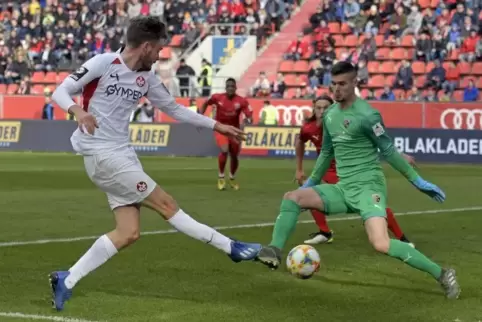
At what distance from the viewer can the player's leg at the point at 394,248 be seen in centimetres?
910

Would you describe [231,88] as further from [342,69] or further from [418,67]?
[418,67]

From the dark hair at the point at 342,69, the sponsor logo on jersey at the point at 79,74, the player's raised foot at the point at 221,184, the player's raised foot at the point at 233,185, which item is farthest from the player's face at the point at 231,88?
the sponsor logo on jersey at the point at 79,74

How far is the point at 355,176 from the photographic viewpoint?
376 inches

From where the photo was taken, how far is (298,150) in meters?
13.5

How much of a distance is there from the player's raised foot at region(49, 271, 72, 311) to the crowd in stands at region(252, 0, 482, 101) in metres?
26.2

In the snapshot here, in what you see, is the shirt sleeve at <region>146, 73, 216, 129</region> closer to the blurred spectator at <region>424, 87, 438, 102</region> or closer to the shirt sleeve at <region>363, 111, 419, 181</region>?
the shirt sleeve at <region>363, 111, 419, 181</region>

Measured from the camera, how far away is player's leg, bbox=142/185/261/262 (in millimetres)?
8805

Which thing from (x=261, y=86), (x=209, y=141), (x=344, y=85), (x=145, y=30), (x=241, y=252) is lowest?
(x=209, y=141)

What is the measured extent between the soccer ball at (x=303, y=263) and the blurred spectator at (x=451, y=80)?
1001 inches

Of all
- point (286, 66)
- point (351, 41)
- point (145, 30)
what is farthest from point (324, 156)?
point (286, 66)

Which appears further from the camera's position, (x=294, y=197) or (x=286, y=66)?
(x=286, y=66)

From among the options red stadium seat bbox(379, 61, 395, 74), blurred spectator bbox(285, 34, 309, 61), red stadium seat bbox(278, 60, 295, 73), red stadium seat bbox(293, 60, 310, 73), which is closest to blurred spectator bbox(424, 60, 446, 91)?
red stadium seat bbox(379, 61, 395, 74)

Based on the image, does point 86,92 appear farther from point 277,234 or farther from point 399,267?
point 399,267

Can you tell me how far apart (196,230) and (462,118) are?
23.7 m
